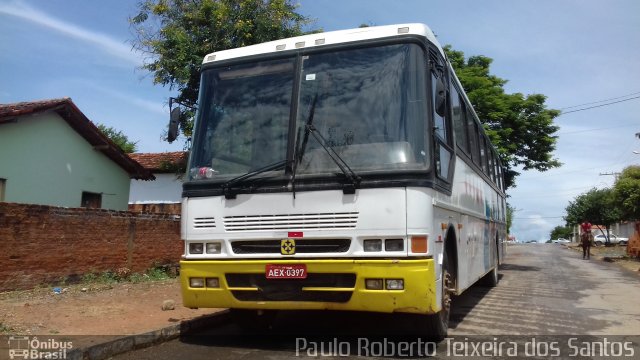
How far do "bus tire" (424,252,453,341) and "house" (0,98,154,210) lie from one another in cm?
1063

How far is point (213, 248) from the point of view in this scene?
5.79m

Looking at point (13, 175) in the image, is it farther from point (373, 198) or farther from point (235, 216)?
point (373, 198)

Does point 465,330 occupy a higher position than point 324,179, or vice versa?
point 324,179

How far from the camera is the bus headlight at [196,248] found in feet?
19.2

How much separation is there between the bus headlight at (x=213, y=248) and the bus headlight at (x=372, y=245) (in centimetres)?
157

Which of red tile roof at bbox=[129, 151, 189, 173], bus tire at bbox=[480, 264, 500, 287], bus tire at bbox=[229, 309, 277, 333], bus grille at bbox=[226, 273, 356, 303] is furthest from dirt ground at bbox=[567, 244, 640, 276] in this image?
red tile roof at bbox=[129, 151, 189, 173]

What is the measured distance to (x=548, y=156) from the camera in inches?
715

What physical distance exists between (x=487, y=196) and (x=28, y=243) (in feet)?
27.8

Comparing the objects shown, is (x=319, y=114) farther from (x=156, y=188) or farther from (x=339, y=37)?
(x=156, y=188)

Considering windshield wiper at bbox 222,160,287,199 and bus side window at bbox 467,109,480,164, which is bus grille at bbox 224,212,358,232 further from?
bus side window at bbox 467,109,480,164

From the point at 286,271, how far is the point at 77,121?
11754 millimetres

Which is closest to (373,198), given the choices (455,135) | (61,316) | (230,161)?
(230,161)

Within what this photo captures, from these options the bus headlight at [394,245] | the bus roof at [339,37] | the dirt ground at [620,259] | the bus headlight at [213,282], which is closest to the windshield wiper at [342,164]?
the bus headlight at [394,245]

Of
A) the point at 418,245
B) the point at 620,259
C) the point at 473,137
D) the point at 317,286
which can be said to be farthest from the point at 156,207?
the point at 620,259
